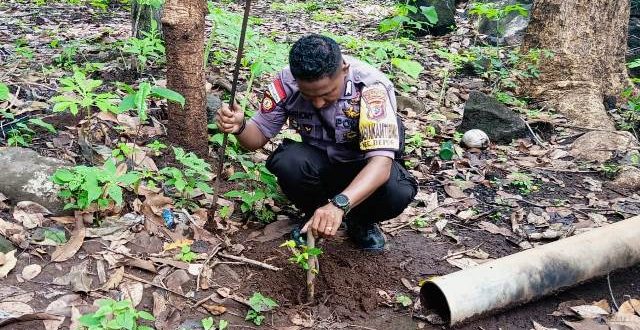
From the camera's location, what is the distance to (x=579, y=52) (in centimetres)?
623

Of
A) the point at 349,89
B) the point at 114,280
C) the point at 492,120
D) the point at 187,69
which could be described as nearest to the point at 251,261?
the point at 114,280

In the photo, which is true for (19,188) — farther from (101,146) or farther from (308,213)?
(308,213)

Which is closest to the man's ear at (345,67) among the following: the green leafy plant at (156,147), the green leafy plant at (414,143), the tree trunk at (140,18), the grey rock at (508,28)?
the green leafy plant at (156,147)

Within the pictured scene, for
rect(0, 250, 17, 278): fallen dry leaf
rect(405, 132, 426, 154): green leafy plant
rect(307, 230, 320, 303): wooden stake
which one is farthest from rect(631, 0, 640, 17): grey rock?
rect(0, 250, 17, 278): fallen dry leaf

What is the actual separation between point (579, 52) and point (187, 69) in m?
4.55

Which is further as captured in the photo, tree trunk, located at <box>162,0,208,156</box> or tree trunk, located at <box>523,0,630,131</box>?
tree trunk, located at <box>523,0,630,131</box>

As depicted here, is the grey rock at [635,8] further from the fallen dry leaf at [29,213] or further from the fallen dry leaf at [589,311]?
the fallen dry leaf at [29,213]

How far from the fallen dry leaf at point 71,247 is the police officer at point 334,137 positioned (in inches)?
38.7

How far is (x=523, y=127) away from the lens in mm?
5465

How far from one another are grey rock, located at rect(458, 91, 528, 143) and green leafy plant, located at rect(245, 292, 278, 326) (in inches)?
126

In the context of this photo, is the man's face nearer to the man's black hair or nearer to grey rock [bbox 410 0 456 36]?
the man's black hair

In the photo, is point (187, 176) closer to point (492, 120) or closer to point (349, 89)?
point (349, 89)

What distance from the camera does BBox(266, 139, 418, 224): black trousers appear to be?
3.33m

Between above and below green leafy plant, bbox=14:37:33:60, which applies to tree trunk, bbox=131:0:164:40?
above
